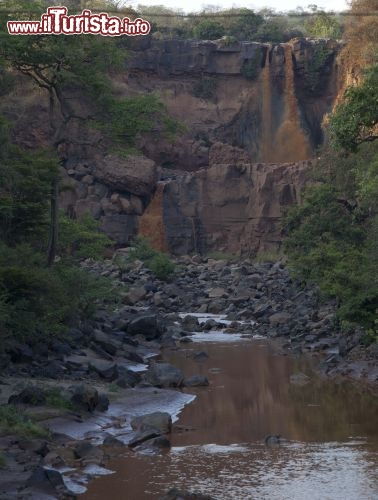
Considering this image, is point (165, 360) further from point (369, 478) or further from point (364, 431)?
point (369, 478)

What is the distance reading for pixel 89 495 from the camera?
11.4m

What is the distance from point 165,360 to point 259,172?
37.1 m

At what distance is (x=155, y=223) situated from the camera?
60.1 meters

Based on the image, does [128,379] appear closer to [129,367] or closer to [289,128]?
[129,367]

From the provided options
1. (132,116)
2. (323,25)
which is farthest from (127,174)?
(132,116)

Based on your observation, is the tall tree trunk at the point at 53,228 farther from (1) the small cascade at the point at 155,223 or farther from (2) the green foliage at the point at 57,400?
(1) the small cascade at the point at 155,223

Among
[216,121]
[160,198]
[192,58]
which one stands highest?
[192,58]

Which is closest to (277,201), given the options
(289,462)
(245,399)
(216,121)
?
(216,121)

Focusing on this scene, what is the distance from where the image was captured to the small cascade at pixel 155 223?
59.7 meters

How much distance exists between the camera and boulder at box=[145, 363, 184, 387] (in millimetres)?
19844

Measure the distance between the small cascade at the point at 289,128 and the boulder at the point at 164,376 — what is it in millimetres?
47934

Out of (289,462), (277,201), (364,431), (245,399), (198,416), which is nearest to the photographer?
(289,462)

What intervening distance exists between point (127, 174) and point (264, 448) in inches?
1824

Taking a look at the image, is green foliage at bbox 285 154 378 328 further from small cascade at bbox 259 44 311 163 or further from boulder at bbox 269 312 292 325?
small cascade at bbox 259 44 311 163
